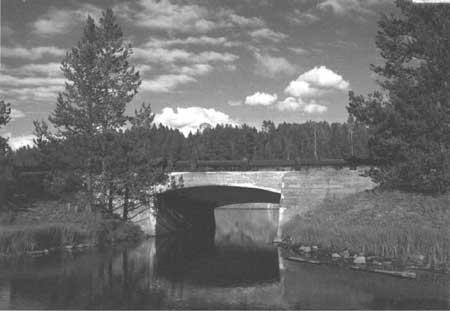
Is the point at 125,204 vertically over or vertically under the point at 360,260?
over

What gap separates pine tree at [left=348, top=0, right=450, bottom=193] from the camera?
1073 inches

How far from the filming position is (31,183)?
39.3 metres

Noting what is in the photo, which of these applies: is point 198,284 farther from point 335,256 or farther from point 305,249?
point 305,249

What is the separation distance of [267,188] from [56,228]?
54.5 ft

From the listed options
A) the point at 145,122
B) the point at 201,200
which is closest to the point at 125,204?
the point at 145,122

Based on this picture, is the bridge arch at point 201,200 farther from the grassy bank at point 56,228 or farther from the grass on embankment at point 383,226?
the grass on embankment at point 383,226

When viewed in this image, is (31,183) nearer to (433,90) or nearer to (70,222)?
(70,222)

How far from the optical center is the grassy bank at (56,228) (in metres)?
27.4

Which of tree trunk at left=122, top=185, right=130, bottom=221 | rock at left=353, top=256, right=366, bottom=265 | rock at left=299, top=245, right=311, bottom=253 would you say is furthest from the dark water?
tree trunk at left=122, top=185, right=130, bottom=221

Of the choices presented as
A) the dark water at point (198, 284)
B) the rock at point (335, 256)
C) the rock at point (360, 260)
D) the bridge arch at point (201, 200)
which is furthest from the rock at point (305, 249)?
the bridge arch at point (201, 200)

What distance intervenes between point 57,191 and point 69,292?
1590 centimetres

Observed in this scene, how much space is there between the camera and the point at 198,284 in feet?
68.9

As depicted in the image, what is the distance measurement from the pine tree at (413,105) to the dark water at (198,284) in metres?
8.97

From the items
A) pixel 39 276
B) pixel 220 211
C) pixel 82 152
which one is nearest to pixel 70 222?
pixel 82 152
